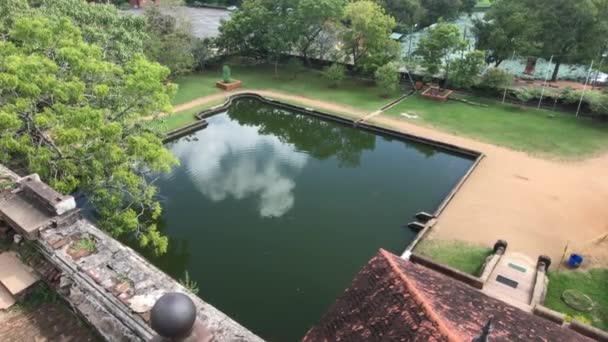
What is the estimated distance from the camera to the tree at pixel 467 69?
23.6m

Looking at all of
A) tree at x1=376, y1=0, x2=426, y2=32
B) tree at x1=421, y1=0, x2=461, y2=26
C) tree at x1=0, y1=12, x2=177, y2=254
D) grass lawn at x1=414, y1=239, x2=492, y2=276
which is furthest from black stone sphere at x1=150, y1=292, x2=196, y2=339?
tree at x1=421, y1=0, x2=461, y2=26

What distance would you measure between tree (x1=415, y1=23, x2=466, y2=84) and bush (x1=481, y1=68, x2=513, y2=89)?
2238 millimetres

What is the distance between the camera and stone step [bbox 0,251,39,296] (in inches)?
277

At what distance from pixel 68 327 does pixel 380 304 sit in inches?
201

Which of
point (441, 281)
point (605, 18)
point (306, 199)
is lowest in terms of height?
point (306, 199)

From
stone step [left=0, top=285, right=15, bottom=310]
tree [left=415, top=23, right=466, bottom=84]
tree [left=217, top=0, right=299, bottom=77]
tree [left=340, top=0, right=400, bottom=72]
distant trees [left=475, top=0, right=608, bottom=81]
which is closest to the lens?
stone step [left=0, top=285, right=15, bottom=310]

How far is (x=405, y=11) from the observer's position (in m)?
34.6

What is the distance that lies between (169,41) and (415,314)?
74.3 ft

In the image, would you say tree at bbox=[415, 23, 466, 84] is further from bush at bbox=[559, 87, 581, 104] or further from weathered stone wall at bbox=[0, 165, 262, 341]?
weathered stone wall at bbox=[0, 165, 262, 341]

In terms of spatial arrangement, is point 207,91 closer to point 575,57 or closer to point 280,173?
point 280,173

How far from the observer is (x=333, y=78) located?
26.1 metres

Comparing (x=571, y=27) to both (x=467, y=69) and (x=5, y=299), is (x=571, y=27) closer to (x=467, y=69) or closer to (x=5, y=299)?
(x=467, y=69)

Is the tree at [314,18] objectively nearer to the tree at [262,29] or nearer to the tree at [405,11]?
the tree at [262,29]

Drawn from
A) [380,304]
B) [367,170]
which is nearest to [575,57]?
A: [367,170]
